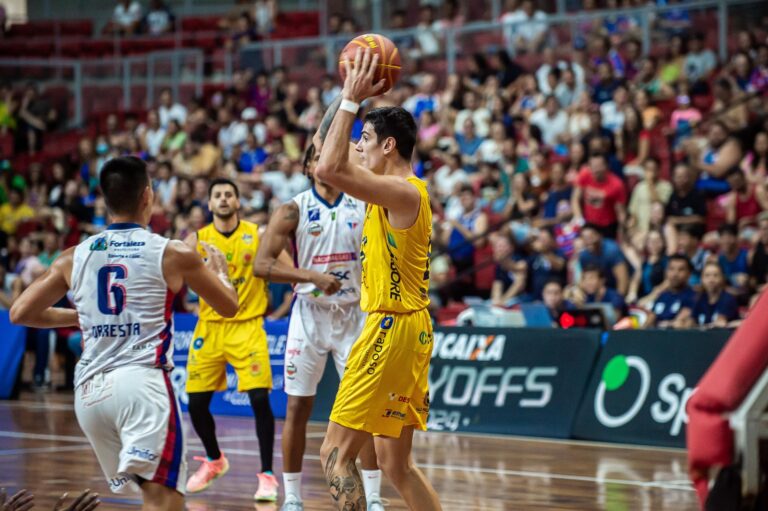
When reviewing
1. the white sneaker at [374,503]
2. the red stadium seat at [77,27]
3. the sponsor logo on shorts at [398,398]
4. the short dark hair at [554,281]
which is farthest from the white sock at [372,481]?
the red stadium seat at [77,27]

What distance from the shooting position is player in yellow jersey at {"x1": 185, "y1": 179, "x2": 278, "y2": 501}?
889cm

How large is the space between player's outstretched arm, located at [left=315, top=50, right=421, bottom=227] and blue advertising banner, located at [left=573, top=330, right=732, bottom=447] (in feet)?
21.0

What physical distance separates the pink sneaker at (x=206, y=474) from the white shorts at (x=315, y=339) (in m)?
1.23

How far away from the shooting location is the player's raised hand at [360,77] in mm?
5309

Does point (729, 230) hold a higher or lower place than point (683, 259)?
higher

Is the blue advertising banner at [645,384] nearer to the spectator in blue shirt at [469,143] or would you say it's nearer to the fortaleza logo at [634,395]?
the fortaleza logo at [634,395]

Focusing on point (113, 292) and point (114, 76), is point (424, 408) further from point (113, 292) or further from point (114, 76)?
point (114, 76)

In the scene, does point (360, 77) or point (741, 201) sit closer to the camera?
point (360, 77)

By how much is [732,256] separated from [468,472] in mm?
5305

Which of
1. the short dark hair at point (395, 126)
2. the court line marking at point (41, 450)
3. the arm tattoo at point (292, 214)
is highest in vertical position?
the short dark hair at point (395, 126)

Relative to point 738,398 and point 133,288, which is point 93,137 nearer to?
point 133,288

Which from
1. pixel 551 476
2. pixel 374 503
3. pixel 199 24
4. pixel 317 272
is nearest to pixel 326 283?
pixel 317 272

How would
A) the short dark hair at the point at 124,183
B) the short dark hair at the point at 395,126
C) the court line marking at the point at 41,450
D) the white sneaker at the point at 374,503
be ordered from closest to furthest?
the short dark hair at the point at 124,183 → the short dark hair at the point at 395,126 → the white sneaker at the point at 374,503 → the court line marking at the point at 41,450

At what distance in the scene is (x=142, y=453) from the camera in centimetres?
480
